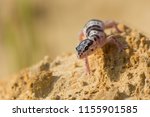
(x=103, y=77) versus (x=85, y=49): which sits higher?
(x=85, y=49)

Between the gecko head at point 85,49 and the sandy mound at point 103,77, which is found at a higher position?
the gecko head at point 85,49

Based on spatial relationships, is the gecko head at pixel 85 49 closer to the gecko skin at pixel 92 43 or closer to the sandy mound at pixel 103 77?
the gecko skin at pixel 92 43

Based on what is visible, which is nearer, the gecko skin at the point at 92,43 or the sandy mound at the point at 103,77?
the sandy mound at the point at 103,77

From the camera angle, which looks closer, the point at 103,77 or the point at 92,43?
the point at 103,77

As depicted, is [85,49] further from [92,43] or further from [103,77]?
[103,77]

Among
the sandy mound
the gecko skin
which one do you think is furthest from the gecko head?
the sandy mound

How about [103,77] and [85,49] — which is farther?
[85,49]

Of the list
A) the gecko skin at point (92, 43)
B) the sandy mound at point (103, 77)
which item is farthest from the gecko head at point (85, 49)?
the sandy mound at point (103, 77)

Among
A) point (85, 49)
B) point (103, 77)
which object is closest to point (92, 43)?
point (85, 49)

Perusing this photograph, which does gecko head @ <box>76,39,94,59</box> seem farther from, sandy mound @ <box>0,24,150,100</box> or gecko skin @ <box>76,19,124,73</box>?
sandy mound @ <box>0,24,150,100</box>
